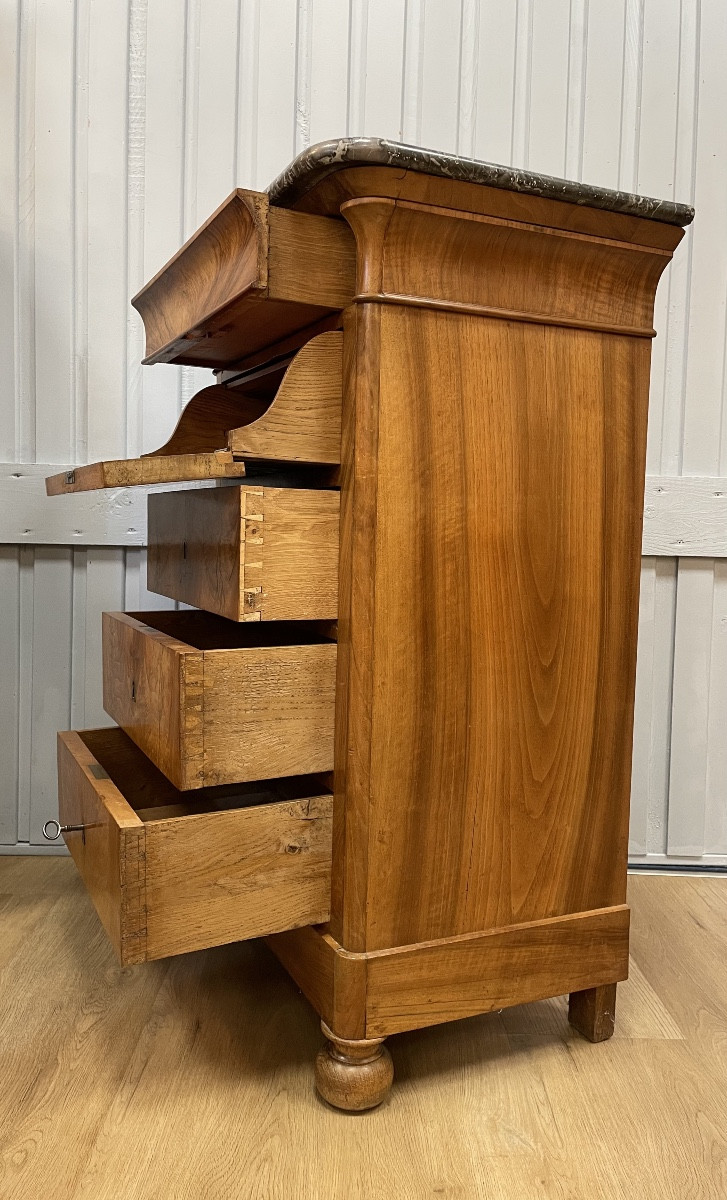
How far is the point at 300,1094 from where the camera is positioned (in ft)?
3.45

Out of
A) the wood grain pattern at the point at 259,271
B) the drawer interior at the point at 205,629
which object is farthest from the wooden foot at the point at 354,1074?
the wood grain pattern at the point at 259,271

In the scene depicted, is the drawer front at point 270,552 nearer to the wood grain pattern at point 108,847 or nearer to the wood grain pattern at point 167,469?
the wood grain pattern at point 167,469

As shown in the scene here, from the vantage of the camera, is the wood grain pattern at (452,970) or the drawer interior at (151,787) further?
the drawer interior at (151,787)

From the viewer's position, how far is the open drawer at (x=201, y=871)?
3.09ft

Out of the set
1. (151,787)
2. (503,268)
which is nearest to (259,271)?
(503,268)

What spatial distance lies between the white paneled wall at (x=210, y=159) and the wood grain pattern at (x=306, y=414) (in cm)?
81

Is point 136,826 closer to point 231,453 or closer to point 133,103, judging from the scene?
point 231,453

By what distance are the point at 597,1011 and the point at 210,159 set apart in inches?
60.5

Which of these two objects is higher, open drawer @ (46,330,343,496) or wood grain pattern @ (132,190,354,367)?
wood grain pattern @ (132,190,354,367)

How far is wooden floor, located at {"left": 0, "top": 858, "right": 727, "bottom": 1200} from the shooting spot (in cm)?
91

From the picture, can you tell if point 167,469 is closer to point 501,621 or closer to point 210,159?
point 501,621

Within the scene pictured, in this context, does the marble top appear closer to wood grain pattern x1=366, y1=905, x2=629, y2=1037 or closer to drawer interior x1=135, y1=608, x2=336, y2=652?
drawer interior x1=135, y1=608, x2=336, y2=652

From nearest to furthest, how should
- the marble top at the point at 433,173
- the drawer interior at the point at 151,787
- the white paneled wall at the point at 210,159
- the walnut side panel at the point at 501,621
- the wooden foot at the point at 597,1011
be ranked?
the marble top at the point at 433,173 → the walnut side panel at the point at 501,621 → the wooden foot at the point at 597,1011 → the drawer interior at the point at 151,787 → the white paneled wall at the point at 210,159

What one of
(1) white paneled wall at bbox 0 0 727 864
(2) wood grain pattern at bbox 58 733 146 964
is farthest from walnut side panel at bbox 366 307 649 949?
(1) white paneled wall at bbox 0 0 727 864
